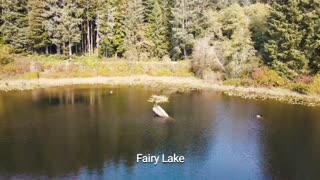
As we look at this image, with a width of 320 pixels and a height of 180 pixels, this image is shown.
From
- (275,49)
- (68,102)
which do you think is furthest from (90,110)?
(275,49)

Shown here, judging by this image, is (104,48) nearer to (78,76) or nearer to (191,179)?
(78,76)

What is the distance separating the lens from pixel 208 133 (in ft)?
130

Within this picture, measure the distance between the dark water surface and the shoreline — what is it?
3842mm

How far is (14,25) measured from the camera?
7375 centimetres

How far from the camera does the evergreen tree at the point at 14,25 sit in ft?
239

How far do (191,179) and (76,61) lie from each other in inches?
1876

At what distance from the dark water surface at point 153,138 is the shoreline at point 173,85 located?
384cm

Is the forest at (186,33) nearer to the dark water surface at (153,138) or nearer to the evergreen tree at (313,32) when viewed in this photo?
the evergreen tree at (313,32)

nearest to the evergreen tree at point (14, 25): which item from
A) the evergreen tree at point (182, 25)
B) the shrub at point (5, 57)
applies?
the shrub at point (5, 57)

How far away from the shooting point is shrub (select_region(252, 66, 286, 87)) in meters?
59.1

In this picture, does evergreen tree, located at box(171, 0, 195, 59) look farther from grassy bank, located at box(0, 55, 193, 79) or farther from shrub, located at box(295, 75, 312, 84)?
shrub, located at box(295, 75, 312, 84)

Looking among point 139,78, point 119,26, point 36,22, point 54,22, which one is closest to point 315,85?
point 139,78

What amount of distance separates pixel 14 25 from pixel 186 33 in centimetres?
3068

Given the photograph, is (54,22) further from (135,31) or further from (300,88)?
(300,88)
